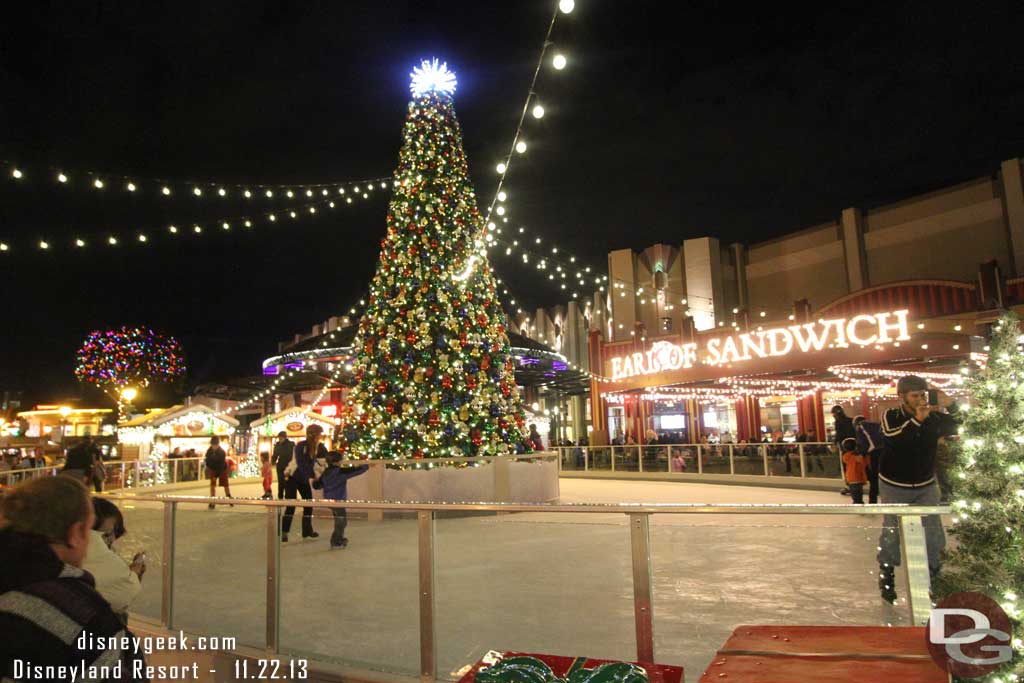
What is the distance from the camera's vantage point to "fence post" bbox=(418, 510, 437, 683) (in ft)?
10.2

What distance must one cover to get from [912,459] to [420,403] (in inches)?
297

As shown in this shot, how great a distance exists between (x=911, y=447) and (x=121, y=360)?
63276mm

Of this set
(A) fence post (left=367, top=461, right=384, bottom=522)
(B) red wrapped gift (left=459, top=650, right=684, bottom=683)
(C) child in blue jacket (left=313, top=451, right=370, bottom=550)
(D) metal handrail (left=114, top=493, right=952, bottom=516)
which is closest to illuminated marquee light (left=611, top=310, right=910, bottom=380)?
(A) fence post (left=367, top=461, right=384, bottom=522)

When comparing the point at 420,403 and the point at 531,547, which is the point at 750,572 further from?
the point at 420,403

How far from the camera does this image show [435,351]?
35.9ft

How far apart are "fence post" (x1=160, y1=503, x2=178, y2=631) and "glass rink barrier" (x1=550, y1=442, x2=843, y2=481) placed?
12309 millimetres

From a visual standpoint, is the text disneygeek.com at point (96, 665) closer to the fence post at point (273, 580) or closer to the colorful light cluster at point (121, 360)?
the fence post at point (273, 580)

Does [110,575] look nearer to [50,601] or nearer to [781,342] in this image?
[50,601]

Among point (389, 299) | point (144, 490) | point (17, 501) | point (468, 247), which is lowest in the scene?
point (144, 490)

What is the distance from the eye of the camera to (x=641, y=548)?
2867 millimetres

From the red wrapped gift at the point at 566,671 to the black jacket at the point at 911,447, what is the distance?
3223 mm

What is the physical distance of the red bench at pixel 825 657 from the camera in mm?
1916

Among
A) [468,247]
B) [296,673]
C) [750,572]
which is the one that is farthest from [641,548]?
A: [468,247]

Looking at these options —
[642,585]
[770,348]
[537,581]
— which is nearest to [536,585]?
[537,581]
